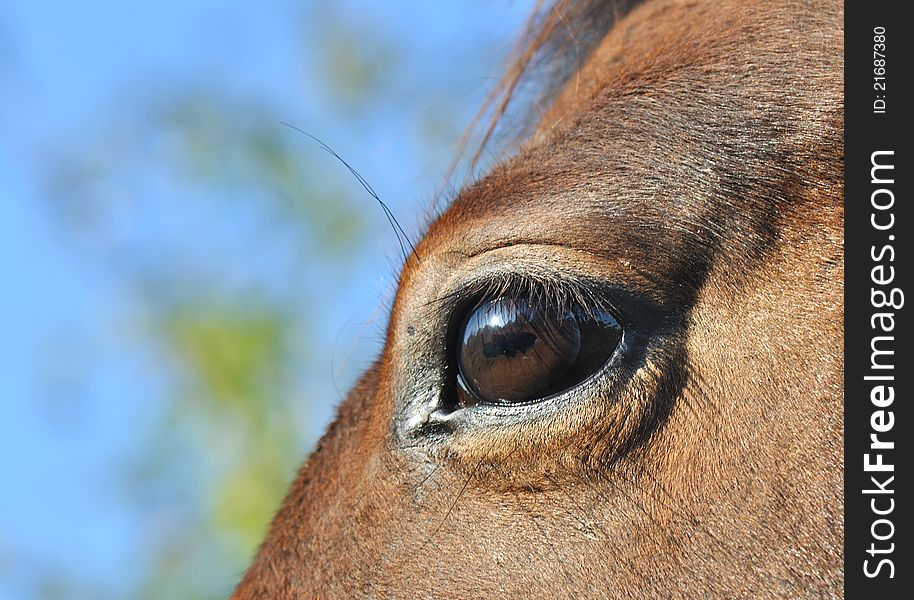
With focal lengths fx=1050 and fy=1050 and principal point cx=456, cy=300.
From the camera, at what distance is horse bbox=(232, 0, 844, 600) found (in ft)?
6.85

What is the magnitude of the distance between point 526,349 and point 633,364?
0.81ft

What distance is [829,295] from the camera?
2.14 m

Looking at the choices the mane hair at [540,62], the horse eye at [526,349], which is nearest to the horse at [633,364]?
the horse eye at [526,349]

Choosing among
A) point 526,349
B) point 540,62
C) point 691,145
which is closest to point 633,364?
point 526,349

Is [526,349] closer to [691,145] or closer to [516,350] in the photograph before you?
[516,350]

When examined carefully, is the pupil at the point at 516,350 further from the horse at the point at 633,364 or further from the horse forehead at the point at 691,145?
the horse forehead at the point at 691,145

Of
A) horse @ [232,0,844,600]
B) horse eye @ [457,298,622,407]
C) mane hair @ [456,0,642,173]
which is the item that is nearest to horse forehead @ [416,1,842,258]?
horse @ [232,0,844,600]

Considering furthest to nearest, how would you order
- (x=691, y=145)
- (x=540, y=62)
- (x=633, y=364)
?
(x=540, y=62) → (x=691, y=145) → (x=633, y=364)

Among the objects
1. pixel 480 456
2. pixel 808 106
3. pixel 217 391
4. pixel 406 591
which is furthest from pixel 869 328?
pixel 217 391

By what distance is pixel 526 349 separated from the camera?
2.30 metres

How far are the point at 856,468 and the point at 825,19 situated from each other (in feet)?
3.41

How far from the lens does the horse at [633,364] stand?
209 centimetres

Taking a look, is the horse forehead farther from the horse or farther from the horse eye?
the horse eye

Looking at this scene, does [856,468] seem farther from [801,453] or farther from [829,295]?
[829,295]
